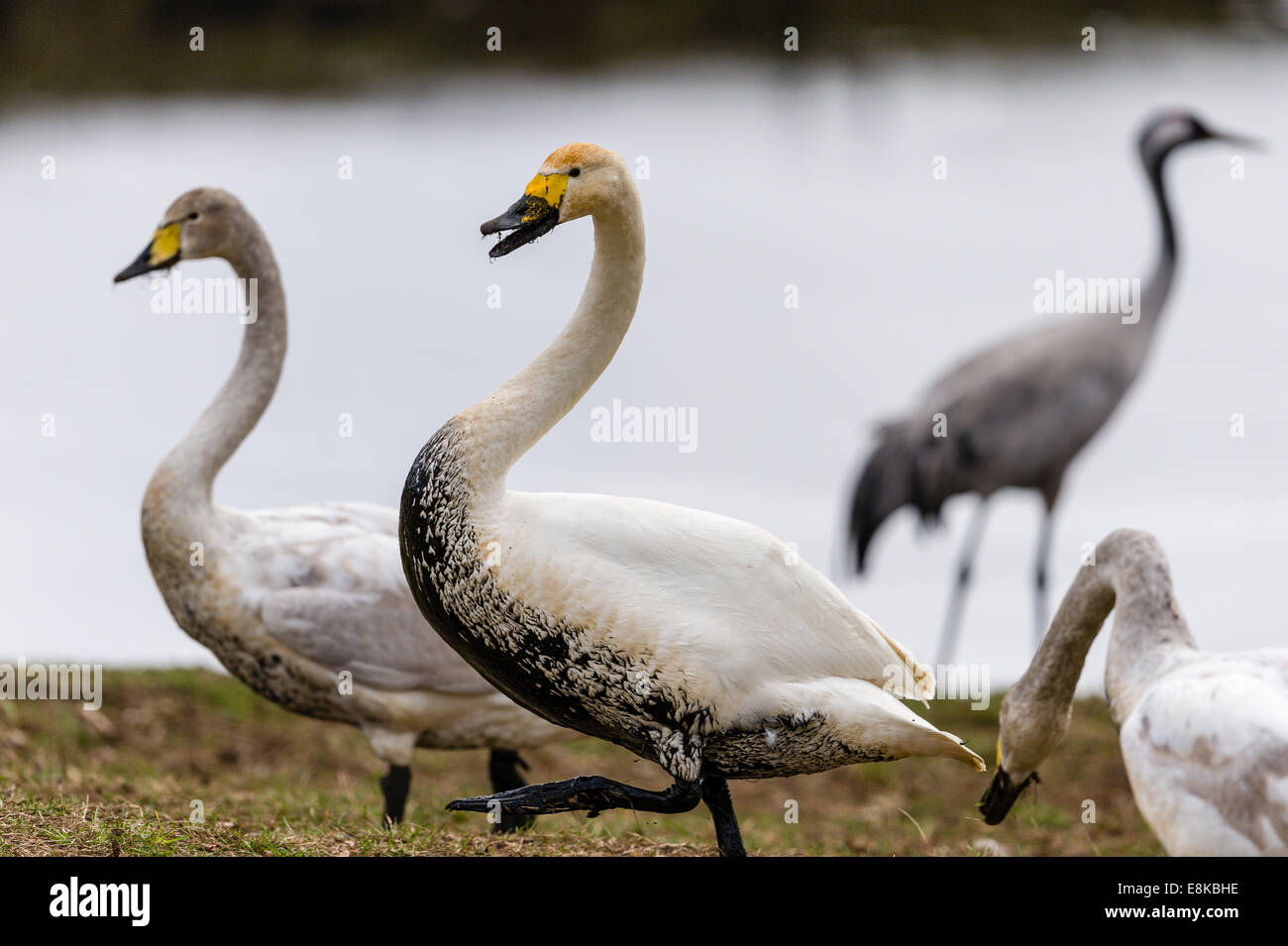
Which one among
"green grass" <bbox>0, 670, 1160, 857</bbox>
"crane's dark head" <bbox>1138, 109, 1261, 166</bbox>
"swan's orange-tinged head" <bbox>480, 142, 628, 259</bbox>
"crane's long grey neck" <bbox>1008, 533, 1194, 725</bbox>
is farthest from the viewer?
"crane's dark head" <bbox>1138, 109, 1261, 166</bbox>

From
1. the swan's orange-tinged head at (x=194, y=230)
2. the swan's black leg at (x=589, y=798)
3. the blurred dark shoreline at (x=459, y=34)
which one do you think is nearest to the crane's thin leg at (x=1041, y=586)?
the swan's orange-tinged head at (x=194, y=230)

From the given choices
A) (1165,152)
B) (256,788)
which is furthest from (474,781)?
(1165,152)

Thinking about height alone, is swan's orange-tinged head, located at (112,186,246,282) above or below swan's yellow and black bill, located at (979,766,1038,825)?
above

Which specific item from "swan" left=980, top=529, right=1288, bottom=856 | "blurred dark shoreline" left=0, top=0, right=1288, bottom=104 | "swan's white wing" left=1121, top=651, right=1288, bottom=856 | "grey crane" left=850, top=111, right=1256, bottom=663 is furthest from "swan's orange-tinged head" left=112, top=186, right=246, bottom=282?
"blurred dark shoreline" left=0, top=0, right=1288, bottom=104

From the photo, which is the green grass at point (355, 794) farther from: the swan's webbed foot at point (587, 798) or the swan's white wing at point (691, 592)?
the swan's white wing at point (691, 592)

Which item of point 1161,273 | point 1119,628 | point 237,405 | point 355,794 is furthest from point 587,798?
point 1161,273

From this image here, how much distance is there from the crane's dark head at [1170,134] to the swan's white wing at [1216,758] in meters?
6.53

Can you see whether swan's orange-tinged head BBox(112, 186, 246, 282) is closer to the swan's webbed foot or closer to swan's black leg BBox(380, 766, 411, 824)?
swan's black leg BBox(380, 766, 411, 824)

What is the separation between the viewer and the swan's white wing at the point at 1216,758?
12.2 feet

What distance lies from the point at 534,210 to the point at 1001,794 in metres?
2.15

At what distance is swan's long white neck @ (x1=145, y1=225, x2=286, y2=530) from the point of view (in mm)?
5508

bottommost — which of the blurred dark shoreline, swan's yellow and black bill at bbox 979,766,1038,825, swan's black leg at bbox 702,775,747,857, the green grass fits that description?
the green grass

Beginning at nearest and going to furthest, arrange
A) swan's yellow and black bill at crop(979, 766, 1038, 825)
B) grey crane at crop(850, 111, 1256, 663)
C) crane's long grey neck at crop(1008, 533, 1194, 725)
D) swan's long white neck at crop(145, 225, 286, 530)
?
crane's long grey neck at crop(1008, 533, 1194, 725), swan's yellow and black bill at crop(979, 766, 1038, 825), swan's long white neck at crop(145, 225, 286, 530), grey crane at crop(850, 111, 1256, 663)
